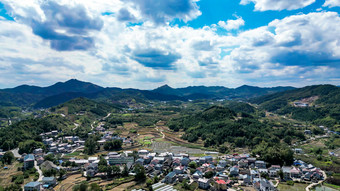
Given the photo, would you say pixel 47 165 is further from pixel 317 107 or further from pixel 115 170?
pixel 317 107

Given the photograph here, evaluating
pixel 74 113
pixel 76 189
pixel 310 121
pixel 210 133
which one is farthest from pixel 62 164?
pixel 310 121

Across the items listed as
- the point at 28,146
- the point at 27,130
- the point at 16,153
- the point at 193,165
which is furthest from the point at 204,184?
the point at 27,130

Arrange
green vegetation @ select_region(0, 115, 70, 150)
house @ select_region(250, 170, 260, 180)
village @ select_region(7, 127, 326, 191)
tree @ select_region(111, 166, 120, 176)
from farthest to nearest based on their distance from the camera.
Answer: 1. green vegetation @ select_region(0, 115, 70, 150)
2. tree @ select_region(111, 166, 120, 176)
3. house @ select_region(250, 170, 260, 180)
4. village @ select_region(7, 127, 326, 191)

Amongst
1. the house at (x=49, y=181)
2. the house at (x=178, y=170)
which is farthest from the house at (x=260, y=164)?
the house at (x=49, y=181)

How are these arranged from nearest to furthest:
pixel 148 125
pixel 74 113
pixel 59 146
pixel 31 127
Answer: pixel 59 146 < pixel 31 127 < pixel 148 125 < pixel 74 113

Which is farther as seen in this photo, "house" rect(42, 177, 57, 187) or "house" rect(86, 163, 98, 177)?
"house" rect(86, 163, 98, 177)

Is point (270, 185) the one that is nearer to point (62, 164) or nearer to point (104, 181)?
point (104, 181)

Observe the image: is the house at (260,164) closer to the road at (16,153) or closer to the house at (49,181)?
the house at (49,181)

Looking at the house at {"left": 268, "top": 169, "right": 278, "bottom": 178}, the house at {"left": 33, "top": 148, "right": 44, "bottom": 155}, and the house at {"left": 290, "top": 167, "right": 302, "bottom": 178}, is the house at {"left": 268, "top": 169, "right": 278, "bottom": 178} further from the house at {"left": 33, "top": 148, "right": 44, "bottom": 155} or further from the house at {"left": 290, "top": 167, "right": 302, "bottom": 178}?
the house at {"left": 33, "top": 148, "right": 44, "bottom": 155}

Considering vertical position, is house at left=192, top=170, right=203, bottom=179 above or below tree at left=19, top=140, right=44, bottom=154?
below

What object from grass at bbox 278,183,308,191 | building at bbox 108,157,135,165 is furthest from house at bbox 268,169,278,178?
building at bbox 108,157,135,165

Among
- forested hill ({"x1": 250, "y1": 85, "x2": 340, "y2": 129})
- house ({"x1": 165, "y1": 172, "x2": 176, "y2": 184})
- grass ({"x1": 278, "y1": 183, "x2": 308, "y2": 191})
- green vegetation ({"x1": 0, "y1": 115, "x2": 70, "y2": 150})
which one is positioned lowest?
grass ({"x1": 278, "y1": 183, "x2": 308, "y2": 191})
